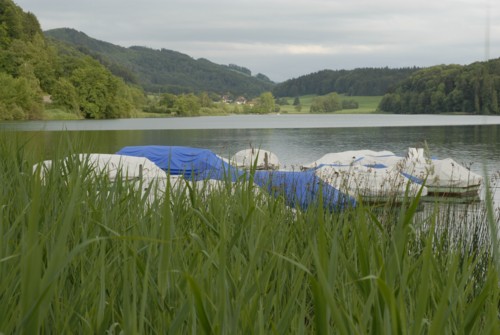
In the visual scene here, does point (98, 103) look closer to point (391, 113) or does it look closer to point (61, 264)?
point (391, 113)

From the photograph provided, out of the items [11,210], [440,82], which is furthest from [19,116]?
[11,210]

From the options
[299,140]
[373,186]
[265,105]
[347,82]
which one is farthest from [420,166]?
[347,82]

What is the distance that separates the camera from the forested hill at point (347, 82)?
501 feet

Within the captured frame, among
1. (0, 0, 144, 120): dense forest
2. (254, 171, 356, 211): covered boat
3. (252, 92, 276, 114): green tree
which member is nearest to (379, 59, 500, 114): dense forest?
(252, 92, 276, 114): green tree

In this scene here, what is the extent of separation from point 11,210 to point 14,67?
98.0 metres

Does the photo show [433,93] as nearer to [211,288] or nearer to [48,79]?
[48,79]

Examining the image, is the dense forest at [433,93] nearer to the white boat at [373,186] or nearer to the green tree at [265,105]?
the green tree at [265,105]

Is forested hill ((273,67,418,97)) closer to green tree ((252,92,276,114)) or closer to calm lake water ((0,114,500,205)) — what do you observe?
green tree ((252,92,276,114))

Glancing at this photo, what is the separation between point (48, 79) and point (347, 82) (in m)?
89.3

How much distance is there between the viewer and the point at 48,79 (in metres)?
95.8

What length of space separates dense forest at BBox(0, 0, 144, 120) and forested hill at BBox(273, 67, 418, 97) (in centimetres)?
6809

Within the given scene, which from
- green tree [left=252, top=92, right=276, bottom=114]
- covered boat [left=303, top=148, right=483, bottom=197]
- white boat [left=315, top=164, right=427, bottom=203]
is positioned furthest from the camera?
green tree [left=252, top=92, right=276, bottom=114]

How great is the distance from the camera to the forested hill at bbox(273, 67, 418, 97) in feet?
501

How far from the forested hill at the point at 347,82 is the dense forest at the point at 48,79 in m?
→ 68.1
